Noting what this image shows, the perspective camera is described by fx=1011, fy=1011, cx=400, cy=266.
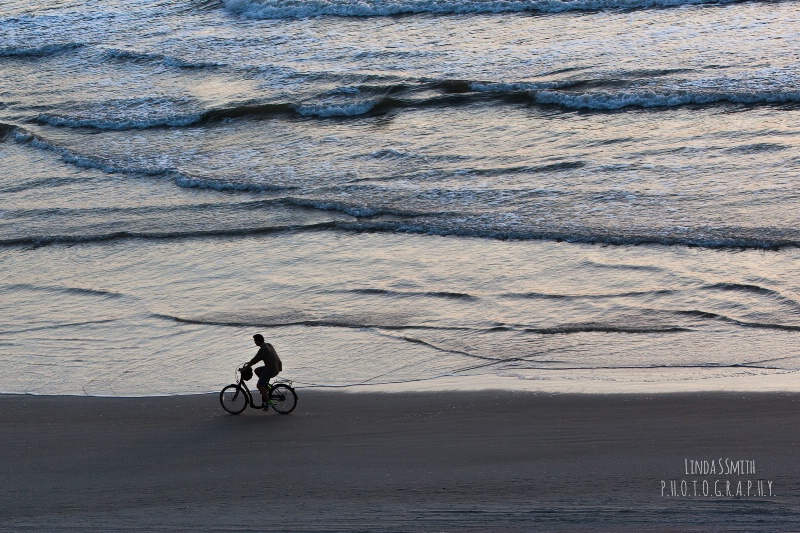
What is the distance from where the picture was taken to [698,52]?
2439 cm

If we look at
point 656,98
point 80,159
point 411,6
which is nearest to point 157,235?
point 80,159

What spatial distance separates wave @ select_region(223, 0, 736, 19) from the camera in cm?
2917

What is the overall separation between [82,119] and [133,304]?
1198 cm

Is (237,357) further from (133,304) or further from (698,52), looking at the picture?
(698,52)

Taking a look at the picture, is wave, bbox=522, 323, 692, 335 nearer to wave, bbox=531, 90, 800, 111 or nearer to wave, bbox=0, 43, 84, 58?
wave, bbox=531, 90, 800, 111

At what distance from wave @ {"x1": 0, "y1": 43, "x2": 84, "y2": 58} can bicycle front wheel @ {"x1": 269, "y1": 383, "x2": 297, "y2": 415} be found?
24.0 meters

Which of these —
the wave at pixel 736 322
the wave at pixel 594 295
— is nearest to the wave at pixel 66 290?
the wave at pixel 594 295

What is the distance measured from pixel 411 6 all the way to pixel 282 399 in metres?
21.7

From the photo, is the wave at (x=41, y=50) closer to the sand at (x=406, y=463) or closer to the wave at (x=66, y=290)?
the wave at (x=66, y=290)

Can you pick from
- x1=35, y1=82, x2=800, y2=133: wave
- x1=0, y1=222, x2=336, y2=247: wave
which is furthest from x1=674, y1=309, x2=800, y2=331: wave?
x1=35, y1=82, x2=800, y2=133: wave

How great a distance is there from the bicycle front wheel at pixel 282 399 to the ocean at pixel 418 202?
2.58ft

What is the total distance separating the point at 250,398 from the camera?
37.2 feet

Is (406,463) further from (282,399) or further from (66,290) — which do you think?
(66,290)

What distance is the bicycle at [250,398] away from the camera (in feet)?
36.8
